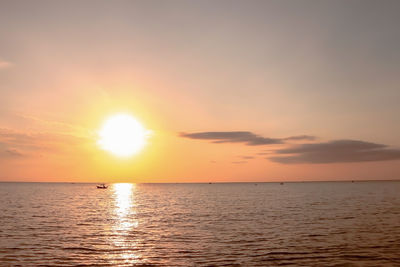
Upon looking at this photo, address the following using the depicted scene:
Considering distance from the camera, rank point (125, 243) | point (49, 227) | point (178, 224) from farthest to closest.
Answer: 1. point (178, 224)
2. point (49, 227)
3. point (125, 243)

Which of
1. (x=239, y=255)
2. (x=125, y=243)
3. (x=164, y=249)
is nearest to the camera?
(x=239, y=255)

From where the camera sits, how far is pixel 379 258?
28031 mm

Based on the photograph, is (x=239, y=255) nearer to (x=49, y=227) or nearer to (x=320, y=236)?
(x=320, y=236)

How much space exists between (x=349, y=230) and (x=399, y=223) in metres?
11.7

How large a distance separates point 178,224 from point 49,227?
19.4m

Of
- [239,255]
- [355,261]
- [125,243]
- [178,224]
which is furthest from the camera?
[178,224]

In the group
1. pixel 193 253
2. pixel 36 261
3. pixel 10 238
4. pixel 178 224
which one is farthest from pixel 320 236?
pixel 10 238

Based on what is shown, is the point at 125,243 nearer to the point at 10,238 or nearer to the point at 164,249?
the point at 164,249

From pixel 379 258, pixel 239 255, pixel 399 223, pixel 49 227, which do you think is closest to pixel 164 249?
pixel 239 255

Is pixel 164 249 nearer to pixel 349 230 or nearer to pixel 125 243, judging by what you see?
pixel 125 243

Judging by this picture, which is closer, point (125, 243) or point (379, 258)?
point (379, 258)

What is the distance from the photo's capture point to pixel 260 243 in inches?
1359

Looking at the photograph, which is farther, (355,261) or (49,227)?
(49,227)

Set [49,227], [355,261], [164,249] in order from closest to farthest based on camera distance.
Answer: [355,261] < [164,249] < [49,227]
